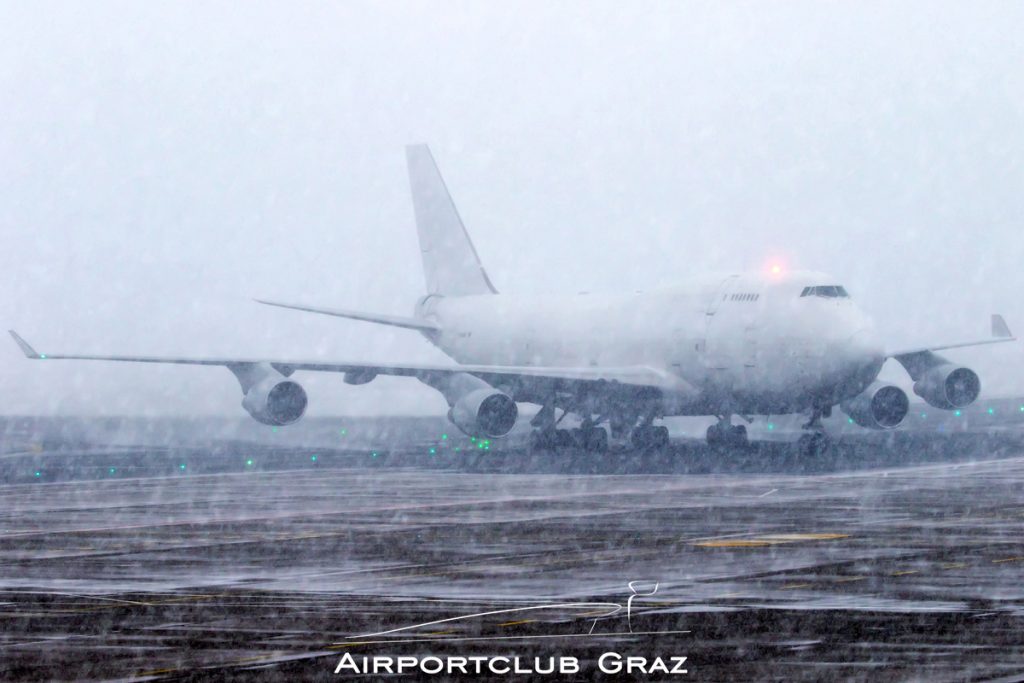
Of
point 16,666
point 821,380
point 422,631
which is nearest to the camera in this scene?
point 16,666

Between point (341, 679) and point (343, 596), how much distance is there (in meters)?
3.92

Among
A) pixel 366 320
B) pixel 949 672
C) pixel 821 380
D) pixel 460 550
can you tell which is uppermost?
pixel 366 320

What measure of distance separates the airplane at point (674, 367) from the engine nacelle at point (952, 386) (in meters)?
0.04

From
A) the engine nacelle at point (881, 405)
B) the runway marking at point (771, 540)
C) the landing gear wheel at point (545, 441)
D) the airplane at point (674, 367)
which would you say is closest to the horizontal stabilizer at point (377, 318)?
the airplane at point (674, 367)

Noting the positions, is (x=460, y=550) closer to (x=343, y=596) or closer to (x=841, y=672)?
(x=343, y=596)

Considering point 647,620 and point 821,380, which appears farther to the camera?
point 821,380

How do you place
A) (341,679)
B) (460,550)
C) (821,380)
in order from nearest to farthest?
(341,679)
(460,550)
(821,380)

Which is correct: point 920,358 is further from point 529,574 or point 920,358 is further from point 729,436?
point 529,574

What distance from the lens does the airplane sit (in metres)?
34.6

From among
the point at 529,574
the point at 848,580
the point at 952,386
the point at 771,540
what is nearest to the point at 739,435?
the point at 952,386

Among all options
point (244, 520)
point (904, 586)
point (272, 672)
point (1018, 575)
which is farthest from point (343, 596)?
point (244, 520)

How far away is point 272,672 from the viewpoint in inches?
364

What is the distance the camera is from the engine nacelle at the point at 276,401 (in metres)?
38.2

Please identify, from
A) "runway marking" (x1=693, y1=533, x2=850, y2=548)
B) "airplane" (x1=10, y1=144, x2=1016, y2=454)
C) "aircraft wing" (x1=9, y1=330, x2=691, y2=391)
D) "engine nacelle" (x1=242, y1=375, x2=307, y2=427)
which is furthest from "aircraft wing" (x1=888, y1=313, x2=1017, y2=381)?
"runway marking" (x1=693, y1=533, x2=850, y2=548)
